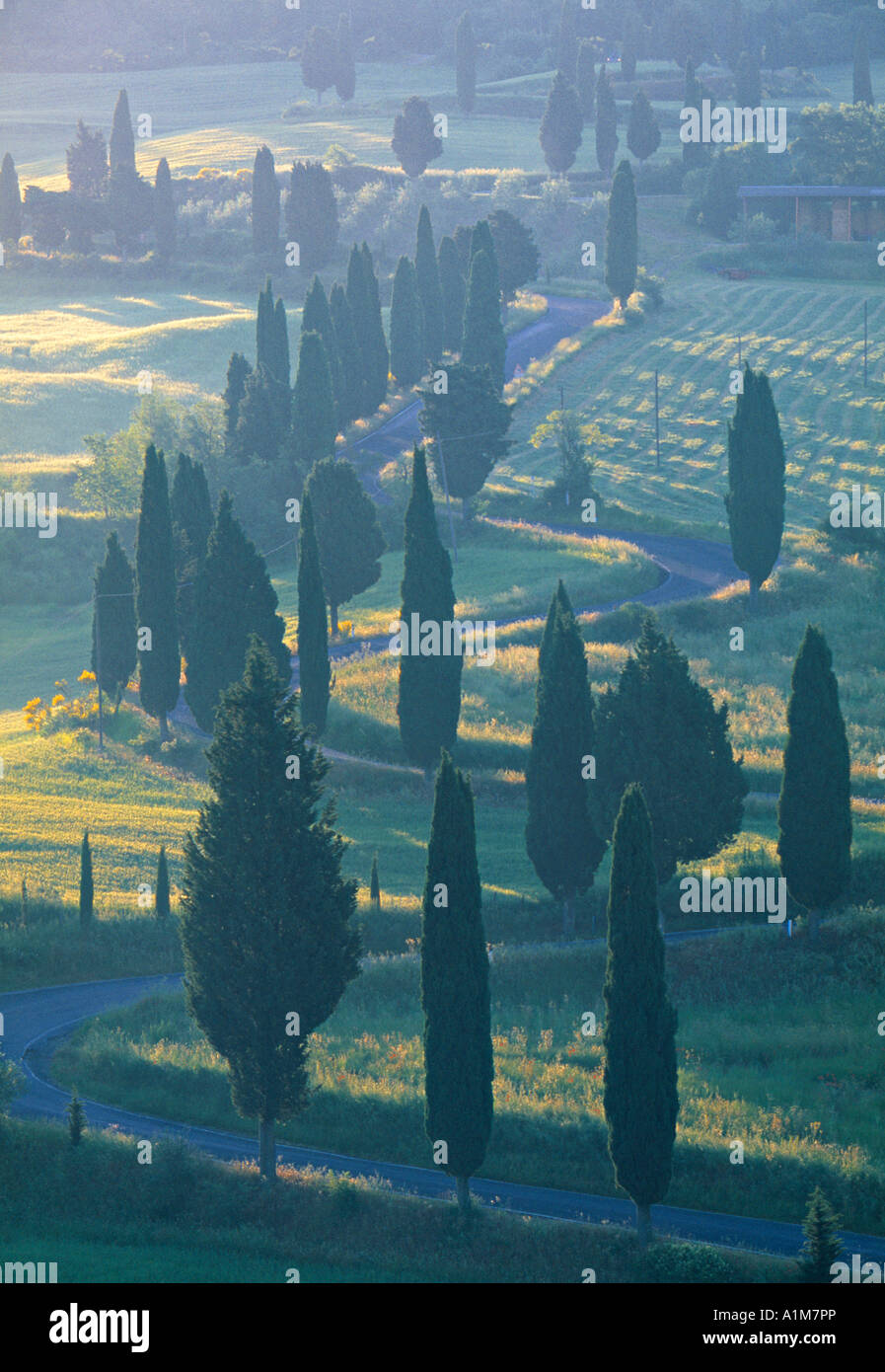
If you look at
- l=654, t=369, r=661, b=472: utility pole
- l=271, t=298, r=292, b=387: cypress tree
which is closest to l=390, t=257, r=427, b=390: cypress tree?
l=271, t=298, r=292, b=387: cypress tree

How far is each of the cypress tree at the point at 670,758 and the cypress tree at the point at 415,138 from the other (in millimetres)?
122870

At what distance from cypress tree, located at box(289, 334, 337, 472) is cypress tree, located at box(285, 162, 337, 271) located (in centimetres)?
4509

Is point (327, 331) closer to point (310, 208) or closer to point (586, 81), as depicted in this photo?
point (310, 208)

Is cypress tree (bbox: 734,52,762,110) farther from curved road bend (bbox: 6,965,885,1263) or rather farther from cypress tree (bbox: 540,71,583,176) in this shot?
curved road bend (bbox: 6,965,885,1263)

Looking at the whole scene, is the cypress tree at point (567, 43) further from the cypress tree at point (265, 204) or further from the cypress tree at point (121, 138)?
the cypress tree at point (265, 204)

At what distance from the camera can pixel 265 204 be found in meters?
139

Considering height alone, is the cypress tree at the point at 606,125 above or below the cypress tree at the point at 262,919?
above

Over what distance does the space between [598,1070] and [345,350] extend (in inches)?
2786

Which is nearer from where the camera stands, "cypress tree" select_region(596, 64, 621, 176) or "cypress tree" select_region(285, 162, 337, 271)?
"cypress tree" select_region(285, 162, 337, 271)

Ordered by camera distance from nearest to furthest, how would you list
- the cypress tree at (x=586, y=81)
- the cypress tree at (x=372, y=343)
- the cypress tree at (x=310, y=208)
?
the cypress tree at (x=372, y=343)
the cypress tree at (x=310, y=208)
the cypress tree at (x=586, y=81)

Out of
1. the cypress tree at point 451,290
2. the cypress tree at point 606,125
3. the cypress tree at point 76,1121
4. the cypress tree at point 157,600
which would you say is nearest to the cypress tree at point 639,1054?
the cypress tree at point 76,1121

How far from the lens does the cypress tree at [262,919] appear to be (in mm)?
35281

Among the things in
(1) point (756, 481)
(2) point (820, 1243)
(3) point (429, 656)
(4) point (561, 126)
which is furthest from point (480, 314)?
(2) point (820, 1243)

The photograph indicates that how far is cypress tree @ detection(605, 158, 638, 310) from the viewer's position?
118 metres
